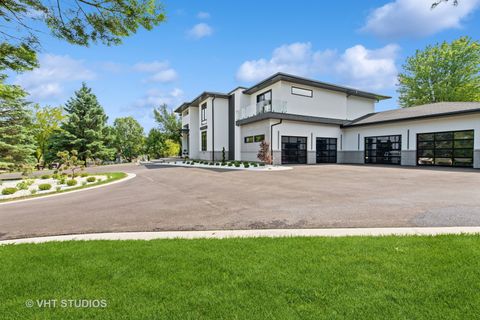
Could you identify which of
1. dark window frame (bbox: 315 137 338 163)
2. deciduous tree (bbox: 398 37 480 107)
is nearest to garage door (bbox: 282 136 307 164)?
dark window frame (bbox: 315 137 338 163)

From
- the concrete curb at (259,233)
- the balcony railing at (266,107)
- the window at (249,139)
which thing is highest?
the balcony railing at (266,107)

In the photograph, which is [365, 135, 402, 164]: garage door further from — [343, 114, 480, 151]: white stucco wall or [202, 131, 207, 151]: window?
[202, 131, 207, 151]: window

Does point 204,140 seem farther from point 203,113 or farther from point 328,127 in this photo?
point 328,127

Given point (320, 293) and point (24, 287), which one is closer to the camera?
point (320, 293)

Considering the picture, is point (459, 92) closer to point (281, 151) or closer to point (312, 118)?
point (312, 118)

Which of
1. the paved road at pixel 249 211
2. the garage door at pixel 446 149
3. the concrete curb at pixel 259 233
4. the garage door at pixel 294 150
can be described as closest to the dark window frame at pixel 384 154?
the garage door at pixel 446 149

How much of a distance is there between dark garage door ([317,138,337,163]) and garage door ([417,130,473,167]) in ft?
24.9

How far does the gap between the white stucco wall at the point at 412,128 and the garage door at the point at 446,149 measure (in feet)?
1.28

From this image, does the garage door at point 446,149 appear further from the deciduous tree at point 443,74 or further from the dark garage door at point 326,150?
the deciduous tree at point 443,74

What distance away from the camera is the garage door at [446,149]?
17688 mm

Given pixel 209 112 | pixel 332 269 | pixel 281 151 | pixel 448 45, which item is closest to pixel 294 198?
pixel 332 269

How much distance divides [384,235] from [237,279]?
10.0 feet

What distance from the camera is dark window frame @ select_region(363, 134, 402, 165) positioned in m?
21.8

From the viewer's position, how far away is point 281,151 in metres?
22.4
